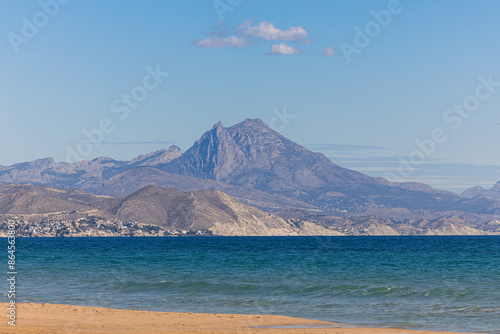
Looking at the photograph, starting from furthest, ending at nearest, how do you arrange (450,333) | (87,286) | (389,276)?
(389,276)
(87,286)
(450,333)

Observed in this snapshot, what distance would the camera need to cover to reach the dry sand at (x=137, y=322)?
3928cm

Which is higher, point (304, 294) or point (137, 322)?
point (137, 322)

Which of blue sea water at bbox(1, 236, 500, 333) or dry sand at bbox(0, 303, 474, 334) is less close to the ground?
dry sand at bbox(0, 303, 474, 334)

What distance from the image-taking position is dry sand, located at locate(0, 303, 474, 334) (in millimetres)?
39281

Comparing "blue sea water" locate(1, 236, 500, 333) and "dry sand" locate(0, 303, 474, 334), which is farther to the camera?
"blue sea water" locate(1, 236, 500, 333)

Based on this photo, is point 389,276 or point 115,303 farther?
point 389,276

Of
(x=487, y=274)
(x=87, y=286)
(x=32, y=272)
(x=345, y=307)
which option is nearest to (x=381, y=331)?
(x=345, y=307)

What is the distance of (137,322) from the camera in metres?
42.4

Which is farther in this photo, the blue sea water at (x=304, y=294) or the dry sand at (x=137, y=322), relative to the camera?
the blue sea water at (x=304, y=294)

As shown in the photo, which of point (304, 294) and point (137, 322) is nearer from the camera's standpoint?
point (137, 322)

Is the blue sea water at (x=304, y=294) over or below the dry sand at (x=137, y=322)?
below

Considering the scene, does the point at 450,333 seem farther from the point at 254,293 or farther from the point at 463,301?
the point at 254,293

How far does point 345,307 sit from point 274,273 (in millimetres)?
36195

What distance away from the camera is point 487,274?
88062 millimetres
